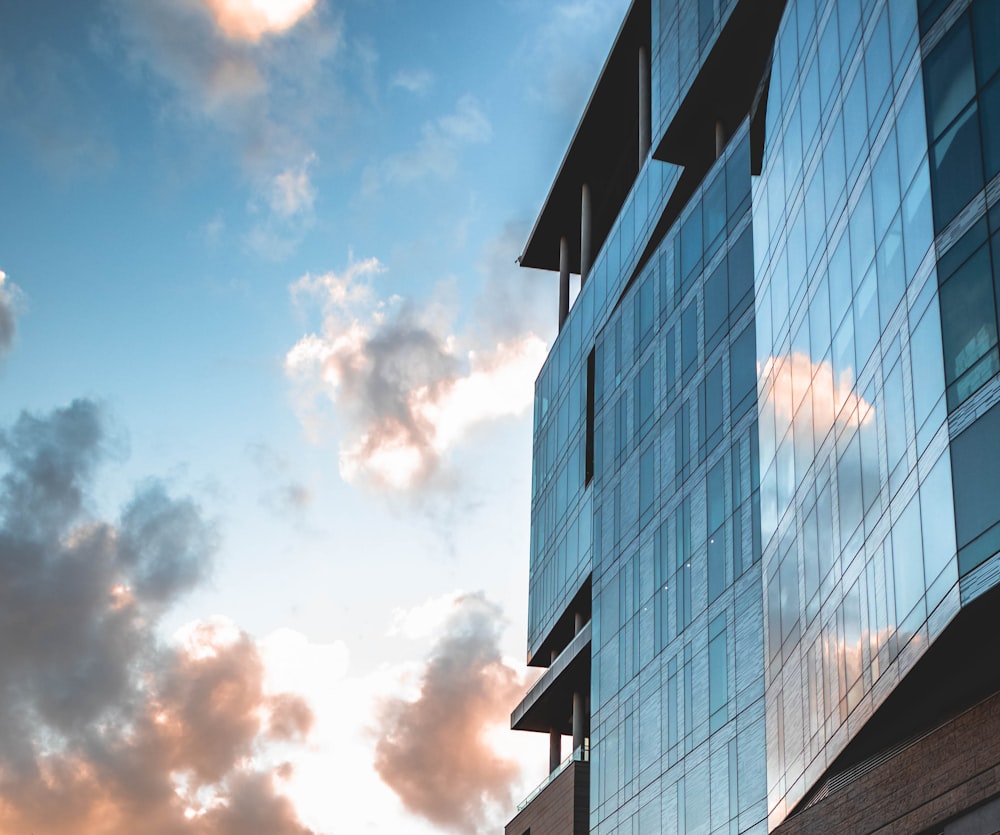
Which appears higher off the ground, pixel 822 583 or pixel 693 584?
pixel 693 584

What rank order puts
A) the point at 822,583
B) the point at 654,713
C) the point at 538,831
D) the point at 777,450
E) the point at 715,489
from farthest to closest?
the point at 538,831 → the point at 654,713 → the point at 715,489 → the point at 777,450 → the point at 822,583

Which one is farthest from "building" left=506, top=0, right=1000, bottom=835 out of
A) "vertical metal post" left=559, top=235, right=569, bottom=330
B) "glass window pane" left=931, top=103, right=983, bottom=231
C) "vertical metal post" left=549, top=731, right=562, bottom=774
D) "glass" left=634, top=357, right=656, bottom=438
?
"vertical metal post" left=559, top=235, right=569, bottom=330

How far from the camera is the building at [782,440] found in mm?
27234

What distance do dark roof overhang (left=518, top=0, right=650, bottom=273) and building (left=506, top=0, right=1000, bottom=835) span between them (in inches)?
9.4

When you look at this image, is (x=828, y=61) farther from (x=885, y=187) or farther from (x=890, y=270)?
(x=890, y=270)

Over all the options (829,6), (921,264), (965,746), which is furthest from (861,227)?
(965,746)

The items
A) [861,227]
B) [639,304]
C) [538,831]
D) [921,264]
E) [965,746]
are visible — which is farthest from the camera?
[538,831]

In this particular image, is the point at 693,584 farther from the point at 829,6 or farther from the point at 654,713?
the point at 829,6

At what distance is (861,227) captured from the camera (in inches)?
1346

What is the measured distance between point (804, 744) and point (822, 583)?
4.86 metres

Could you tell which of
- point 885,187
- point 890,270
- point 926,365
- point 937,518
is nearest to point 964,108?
point 885,187

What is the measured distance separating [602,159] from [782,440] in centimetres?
4525

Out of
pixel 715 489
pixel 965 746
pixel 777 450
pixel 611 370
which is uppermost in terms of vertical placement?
pixel 611 370

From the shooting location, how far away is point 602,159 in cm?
8450
